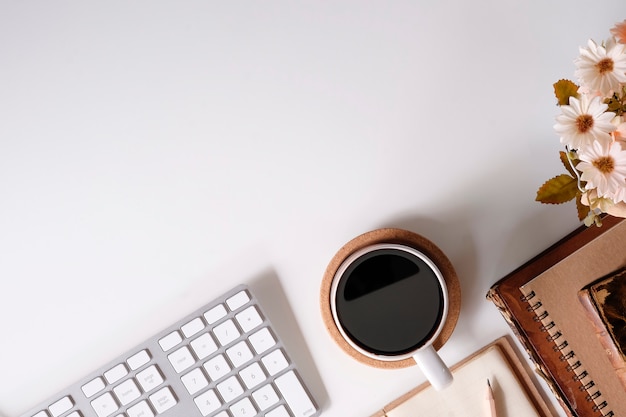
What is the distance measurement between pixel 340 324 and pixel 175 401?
0.63ft

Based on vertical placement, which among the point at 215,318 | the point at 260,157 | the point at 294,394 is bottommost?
the point at 294,394

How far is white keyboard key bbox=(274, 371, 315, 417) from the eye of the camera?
683 millimetres

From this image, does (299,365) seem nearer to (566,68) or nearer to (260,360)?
(260,360)

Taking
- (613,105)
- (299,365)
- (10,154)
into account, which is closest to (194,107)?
(10,154)

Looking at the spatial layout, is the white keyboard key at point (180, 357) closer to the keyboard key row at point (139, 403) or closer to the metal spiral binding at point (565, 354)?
the keyboard key row at point (139, 403)

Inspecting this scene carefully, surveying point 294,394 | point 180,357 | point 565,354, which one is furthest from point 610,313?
point 180,357

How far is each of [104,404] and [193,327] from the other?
0.40 feet

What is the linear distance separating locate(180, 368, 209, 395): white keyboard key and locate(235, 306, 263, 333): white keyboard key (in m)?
0.07

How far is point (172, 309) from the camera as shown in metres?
0.70

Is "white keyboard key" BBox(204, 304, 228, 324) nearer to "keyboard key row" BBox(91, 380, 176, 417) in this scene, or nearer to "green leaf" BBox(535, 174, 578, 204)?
"keyboard key row" BBox(91, 380, 176, 417)

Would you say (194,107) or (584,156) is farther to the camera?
(194,107)

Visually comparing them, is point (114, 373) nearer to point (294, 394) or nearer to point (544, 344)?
point (294, 394)

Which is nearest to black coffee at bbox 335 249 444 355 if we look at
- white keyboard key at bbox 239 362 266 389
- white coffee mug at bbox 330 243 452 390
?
white coffee mug at bbox 330 243 452 390

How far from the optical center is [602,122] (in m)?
0.53
